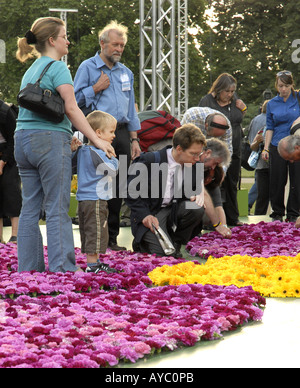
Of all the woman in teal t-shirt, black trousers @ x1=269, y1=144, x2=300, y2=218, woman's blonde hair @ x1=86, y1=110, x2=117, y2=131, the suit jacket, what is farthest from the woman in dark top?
the woman in teal t-shirt

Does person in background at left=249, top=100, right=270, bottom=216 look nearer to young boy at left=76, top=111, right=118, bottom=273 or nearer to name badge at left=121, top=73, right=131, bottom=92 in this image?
name badge at left=121, top=73, right=131, bottom=92

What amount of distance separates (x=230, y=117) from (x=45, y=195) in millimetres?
3988

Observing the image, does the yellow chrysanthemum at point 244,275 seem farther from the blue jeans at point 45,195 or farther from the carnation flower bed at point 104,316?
the blue jeans at point 45,195

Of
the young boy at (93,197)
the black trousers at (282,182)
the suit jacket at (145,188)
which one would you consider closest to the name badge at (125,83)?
the suit jacket at (145,188)

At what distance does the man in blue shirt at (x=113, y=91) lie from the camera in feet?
21.7

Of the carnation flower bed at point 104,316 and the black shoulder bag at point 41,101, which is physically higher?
the black shoulder bag at point 41,101

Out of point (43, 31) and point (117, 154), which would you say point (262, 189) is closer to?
point (117, 154)

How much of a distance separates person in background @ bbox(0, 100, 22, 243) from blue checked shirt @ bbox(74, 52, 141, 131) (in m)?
0.93

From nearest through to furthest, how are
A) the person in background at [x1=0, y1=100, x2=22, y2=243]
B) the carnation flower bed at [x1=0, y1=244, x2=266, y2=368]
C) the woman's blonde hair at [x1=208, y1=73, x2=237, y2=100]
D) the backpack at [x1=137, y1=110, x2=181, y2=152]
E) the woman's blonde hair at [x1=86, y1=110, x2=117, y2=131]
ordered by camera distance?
the carnation flower bed at [x1=0, y1=244, x2=266, y2=368]
the woman's blonde hair at [x1=86, y1=110, x2=117, y2=131]
the person in background at [x1=0, y1=100, x2=22, y2=243]
the backpack at [x1=137, y1=110, x2=181, y2=152]
the woman's blonde hair at [x1=208, y1=73, x2=237, y2=100]

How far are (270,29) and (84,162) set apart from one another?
101 ft

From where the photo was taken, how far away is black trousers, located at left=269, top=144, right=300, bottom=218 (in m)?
8.89

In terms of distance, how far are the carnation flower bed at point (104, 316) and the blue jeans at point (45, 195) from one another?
0.65 ft

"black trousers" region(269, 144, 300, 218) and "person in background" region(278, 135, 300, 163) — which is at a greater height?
"person in background" region(278, 135, 300, 163)

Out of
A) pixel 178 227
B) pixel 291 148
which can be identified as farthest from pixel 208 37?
pixel 178 227
